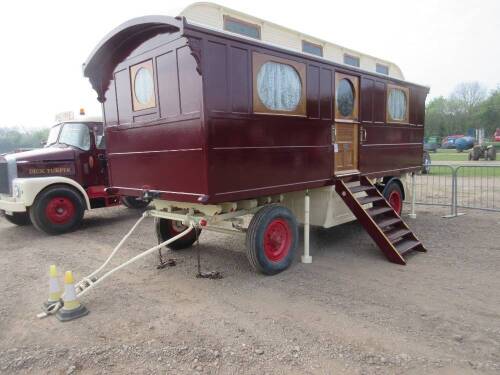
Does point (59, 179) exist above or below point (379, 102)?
below

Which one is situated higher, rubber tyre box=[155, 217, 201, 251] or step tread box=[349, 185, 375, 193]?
step tread box=[349, 185, 375, 193]

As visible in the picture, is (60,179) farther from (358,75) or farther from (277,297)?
(358,75)

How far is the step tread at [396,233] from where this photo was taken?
5.67 meters

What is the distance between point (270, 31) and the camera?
5211 mm

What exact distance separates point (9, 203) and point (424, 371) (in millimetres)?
7941

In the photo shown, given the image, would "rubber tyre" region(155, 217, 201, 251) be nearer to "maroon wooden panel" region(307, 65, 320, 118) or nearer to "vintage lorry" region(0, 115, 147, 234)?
"vintage lorry" region(0, 115, 147, 234)

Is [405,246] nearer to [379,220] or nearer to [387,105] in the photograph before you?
[379,220]

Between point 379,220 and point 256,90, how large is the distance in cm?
324

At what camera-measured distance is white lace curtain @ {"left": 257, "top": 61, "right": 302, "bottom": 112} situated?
4578mm

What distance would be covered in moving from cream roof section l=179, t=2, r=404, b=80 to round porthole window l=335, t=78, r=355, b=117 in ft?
2.29

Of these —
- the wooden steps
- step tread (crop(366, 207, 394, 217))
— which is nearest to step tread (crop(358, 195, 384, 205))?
the wooden steps

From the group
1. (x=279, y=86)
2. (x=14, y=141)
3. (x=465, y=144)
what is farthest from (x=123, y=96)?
(x=465, y=144)

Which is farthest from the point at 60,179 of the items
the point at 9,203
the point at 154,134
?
the point at 154,134

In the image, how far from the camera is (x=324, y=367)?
9.36 ft
